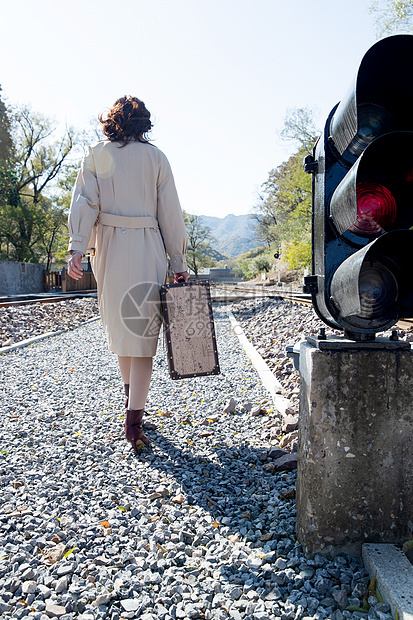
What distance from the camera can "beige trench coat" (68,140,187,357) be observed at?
2.70 m

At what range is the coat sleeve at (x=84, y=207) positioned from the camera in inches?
103

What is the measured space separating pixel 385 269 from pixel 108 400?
3.19 m

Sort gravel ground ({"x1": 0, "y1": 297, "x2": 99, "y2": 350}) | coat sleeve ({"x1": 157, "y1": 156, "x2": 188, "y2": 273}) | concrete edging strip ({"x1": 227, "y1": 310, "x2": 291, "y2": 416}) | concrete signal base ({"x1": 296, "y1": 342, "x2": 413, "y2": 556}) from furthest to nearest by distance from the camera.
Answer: gravel ground ({"x1": 0, "y1": 297, "x2": 99, "y2": 350}) → concrete edging strip ({"x1": 227, "y1": 310, "x2": 291, "y2": 416}) → coat sleeve ({"x1": 157, "y1": 156, "x2": 188, "y2": 273}) → concrete signal base ({"x1": 296, "y1": 342, "x2": 413, "y2": 556})

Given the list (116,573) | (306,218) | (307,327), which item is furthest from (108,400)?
(306,218)

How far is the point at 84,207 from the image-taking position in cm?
263

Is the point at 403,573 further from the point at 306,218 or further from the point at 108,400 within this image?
the point at 306,218

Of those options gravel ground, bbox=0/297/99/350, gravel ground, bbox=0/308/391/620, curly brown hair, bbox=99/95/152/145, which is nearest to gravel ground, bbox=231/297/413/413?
gravel ground, bbox=0/308/391/620

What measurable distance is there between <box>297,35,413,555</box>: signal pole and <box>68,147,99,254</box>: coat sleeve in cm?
153

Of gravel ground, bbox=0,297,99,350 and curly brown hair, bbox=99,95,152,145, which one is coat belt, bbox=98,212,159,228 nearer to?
curly brown hair, bbox=99,95,152,145

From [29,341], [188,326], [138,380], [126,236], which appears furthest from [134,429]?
[29,341]

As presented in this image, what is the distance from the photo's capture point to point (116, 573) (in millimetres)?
1666

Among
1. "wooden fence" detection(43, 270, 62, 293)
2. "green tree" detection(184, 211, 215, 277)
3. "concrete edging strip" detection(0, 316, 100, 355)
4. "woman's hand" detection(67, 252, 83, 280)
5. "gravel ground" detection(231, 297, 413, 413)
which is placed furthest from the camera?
"green tree" detection(184, 211, 215, 277)

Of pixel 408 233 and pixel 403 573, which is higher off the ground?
pixel 408 233

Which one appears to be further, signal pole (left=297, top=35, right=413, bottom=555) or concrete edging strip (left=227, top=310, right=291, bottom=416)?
concrete edging strip (left=227, top=310, right=291, bottom=416)
